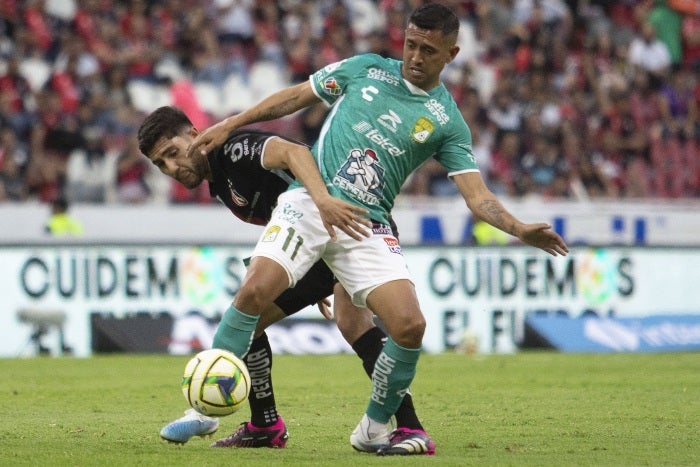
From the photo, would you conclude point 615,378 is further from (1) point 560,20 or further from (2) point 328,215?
(1) point 560,20

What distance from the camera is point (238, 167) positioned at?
22.6 ft

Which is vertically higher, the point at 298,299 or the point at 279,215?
the point at 279,215

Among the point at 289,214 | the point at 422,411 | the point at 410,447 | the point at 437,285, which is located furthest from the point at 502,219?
the point at 437,285

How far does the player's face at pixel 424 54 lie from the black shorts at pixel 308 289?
0.83 m

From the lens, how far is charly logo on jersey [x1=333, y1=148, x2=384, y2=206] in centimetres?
668

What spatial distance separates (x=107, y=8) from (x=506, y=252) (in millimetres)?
7516

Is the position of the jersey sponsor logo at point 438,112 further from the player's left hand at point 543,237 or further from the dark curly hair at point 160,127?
the dark curly hair at point 160,127

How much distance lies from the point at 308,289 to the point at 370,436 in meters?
0.90

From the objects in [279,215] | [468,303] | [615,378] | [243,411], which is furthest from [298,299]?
[468,303]

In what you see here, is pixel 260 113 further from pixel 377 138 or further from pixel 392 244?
pixel 392 244

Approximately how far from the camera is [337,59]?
20.2 metres

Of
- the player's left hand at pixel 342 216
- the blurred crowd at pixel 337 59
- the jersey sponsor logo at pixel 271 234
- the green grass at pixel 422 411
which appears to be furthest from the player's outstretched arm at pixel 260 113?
the blurred crowd at pixel 337 59

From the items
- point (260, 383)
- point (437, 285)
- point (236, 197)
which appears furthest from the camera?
point (437, 285)

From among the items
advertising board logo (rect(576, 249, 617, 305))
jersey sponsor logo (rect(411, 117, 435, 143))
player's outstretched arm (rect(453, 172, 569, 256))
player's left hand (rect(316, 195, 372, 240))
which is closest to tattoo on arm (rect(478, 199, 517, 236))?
player's outstretched arm (rect(453, 172, 569, 256))
